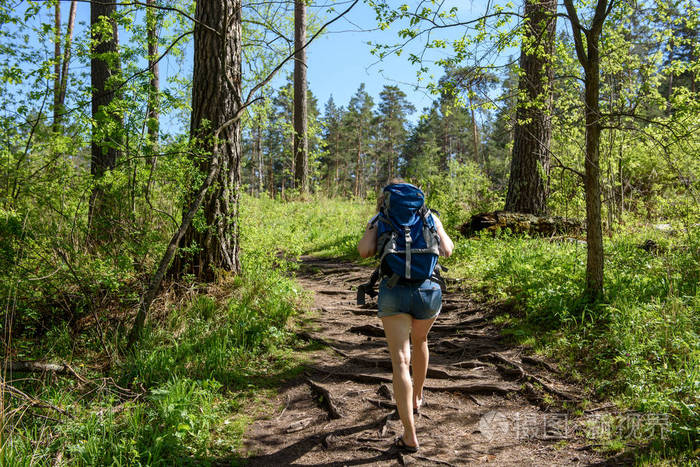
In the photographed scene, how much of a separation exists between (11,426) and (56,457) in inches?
19.7

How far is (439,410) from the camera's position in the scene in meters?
3.90

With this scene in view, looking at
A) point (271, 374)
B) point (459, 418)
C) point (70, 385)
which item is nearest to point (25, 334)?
point (70, 385)

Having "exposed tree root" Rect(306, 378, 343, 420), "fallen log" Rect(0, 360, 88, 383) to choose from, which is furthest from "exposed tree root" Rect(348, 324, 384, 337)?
"fallen log" Rect(0, 360, 88, 383)

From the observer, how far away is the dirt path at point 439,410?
323 cm

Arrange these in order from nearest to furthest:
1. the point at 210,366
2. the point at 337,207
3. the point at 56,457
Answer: the point at 56,457 → the point at 210,366 → the point at 337,207

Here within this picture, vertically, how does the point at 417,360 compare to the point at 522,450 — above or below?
above

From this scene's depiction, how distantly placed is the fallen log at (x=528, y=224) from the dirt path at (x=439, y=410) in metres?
3.45

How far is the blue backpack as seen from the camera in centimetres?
304

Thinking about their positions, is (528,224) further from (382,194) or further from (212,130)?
(212,130)

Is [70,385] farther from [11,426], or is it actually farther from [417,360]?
[417,360]

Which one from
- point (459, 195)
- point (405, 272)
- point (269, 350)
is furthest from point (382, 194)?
point (459, 195)

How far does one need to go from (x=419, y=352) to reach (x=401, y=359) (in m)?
0.48

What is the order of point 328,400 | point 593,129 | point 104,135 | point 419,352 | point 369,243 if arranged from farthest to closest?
point 593,129 → point 104,135 → point 328,400 → point 419,352 → point 369,243

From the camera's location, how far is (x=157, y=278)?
4.45m
